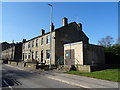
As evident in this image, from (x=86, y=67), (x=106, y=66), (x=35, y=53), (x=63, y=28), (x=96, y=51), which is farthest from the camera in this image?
(x=35, y=53)

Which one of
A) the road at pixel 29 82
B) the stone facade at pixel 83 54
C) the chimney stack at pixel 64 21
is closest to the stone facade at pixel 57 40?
the chimney stack at pixel 64 21

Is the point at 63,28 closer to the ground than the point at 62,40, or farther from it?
farther from it

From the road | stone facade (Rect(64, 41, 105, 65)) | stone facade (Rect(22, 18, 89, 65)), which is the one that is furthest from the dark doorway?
the road

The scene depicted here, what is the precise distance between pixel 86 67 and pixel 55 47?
10.5 metres

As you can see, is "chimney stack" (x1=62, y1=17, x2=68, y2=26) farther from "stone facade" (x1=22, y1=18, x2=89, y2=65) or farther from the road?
the road

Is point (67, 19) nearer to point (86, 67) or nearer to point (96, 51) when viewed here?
point (96, 51)

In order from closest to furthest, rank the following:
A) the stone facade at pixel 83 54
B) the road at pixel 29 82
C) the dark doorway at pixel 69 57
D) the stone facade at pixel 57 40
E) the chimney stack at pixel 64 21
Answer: the road at pixel 29 82
the stone facade at pixel 83 54
the dark doorway at pixel 69 57
the stone facade at pixel 57 40
the chimney stack at pixel 64 21

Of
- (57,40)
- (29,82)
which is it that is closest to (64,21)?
(57,40)

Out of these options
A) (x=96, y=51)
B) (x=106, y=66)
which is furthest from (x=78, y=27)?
(x=106, y=66)

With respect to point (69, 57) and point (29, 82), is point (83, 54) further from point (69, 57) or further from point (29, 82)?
point (29, 82)

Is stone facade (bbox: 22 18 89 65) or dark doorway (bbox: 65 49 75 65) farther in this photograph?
stone facade (bbox: 22 18 89 65)

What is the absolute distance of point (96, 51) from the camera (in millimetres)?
23281

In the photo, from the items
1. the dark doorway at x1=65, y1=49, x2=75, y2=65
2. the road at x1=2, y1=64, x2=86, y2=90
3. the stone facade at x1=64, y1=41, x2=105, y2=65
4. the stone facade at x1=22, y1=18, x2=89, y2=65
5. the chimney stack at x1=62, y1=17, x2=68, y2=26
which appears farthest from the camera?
the chimney stack at x1=62, y1=17, x2=68, y2=26

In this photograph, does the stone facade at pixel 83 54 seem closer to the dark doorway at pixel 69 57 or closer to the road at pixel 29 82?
the dark doorway at pixel 69 57
